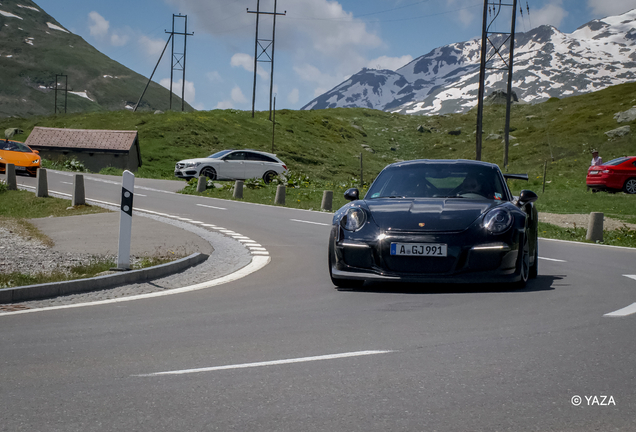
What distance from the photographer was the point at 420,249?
7.46 meters

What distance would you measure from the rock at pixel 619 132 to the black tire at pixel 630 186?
101ft

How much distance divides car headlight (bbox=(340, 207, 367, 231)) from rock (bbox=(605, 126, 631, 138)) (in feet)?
179

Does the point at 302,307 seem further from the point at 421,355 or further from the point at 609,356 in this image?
the point at 609,356

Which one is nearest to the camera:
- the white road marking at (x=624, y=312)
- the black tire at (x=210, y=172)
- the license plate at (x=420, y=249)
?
the white road marking at (x=624, y=312)

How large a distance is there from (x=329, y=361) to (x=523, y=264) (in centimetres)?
375

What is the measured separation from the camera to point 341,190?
31.5m

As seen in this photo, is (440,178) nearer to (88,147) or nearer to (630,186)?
(630,186)

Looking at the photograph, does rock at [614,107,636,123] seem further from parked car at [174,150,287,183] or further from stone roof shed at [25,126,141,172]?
stone roof shed at [25,126,141,172]

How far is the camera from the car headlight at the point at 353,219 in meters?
7.85

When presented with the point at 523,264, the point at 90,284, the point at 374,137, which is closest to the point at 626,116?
the point at 374,137

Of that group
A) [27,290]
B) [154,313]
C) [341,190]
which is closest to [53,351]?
[154,313]

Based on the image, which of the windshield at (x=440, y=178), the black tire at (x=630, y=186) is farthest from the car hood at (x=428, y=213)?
the black tire at (x=630, y=186)

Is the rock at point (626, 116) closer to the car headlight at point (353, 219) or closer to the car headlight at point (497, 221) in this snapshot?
the car headlight at point (497, 221)

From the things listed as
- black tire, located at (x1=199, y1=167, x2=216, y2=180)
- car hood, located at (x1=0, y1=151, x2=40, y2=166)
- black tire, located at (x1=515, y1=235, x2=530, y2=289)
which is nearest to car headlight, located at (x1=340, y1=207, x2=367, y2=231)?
black tire, located at (x1=515, y1=235, x2=530, y2=289)
